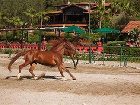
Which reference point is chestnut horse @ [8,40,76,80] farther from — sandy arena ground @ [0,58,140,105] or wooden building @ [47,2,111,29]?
wooden building @ [47,2,111,29]

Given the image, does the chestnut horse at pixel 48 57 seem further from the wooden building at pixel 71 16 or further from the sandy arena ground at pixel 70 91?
the wooden building at pixel 71 16

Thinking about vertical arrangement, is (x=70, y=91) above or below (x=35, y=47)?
above

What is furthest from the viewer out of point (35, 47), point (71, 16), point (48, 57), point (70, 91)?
point (71, 16)

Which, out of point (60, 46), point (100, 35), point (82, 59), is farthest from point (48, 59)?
point (100, 35)

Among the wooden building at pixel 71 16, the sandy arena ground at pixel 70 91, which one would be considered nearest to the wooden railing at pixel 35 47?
the sandy arena ground at pixel 70 91

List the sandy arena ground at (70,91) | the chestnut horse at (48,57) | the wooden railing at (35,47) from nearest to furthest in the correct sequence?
the sandy arena ground at (70,91)
the chestnut horse at (48,57)
the wooden railing at (35,47)

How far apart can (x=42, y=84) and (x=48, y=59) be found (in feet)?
5.32

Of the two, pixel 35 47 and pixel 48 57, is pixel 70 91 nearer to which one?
pixel 48 57

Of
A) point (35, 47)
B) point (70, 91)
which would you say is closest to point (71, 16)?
point (35, 47)

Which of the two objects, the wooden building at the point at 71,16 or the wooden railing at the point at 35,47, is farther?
the wooden building at the point at 71,16

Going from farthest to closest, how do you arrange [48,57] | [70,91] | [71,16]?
[71,16], [48,57], [70,91]

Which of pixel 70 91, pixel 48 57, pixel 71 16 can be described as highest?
pixel 48 57

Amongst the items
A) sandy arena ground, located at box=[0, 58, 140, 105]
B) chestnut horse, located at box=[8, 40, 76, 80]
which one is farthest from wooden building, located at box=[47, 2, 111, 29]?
sandy arena ground, located at box=[0, 58, 140, 105]

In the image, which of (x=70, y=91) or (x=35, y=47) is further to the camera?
(x=35, y=47)
